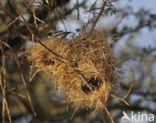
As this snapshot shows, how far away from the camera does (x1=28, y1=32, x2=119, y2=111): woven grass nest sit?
129 cm

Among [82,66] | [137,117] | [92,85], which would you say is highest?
[82,66]

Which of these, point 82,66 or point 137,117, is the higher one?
point 82,66

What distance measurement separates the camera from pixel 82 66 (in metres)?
1.31

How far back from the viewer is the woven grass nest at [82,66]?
1.29 meters

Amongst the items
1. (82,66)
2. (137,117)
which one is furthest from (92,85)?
(137,117)

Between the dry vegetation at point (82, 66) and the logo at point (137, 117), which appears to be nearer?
the dry vegetation at point (82, 66)

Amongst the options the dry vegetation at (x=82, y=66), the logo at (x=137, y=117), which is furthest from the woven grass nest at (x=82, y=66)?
the logo at (x=137, y=117)

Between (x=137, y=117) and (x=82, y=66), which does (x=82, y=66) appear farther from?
(x=137, y=117)

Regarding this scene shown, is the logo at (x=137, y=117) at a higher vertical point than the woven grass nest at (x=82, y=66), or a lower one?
lower

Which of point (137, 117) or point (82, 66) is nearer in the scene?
point (82, 66)

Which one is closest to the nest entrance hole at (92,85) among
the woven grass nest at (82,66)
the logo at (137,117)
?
the woven grass nest at (82,66)

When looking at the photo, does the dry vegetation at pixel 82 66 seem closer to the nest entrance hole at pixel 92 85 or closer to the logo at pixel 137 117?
the nest entrance hole at pixel 92 85

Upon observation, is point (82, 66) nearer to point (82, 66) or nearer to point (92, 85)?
point (82, 66)

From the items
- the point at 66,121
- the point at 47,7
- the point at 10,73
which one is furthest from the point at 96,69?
the point at 10,73
